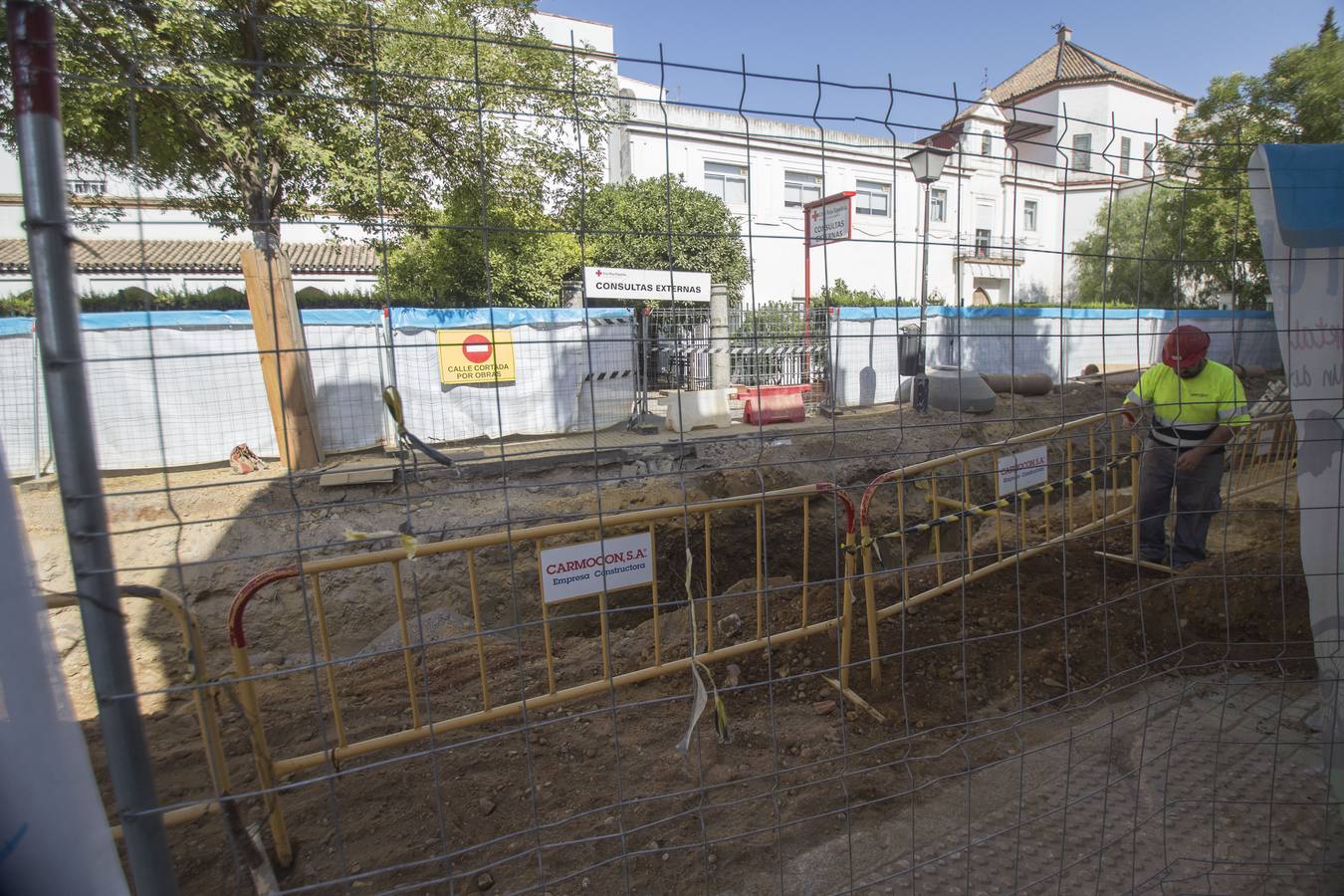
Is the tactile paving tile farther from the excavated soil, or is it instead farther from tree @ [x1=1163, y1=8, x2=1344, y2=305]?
tree @ [x1=1163, y1=8, x2=1344, y2=305]

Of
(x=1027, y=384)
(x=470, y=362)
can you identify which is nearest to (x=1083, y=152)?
(x=470, y=362)

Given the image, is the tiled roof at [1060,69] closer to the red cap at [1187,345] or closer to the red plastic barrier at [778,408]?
the red plastic barrier at [778,408]

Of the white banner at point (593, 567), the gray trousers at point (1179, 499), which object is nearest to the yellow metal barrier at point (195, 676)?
the white banner at point (593, 567)

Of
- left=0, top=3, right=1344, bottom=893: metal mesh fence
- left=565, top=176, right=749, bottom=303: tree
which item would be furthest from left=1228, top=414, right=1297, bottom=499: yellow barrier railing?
left=565, top=176, right=749, bottom=303: tree

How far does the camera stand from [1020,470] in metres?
3.79

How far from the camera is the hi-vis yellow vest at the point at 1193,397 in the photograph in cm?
462

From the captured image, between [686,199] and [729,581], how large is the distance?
1270cm

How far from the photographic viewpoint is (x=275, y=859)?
2.73 metres

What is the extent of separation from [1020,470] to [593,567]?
2499mm

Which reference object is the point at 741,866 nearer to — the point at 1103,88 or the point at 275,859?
the point at 275,859

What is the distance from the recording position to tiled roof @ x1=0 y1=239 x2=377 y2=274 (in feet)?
4.81

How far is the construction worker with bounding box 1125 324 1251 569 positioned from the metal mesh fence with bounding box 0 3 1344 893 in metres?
0.04

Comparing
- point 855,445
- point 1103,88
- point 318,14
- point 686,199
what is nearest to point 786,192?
point 686,199

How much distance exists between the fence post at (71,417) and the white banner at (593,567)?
1.38 m
